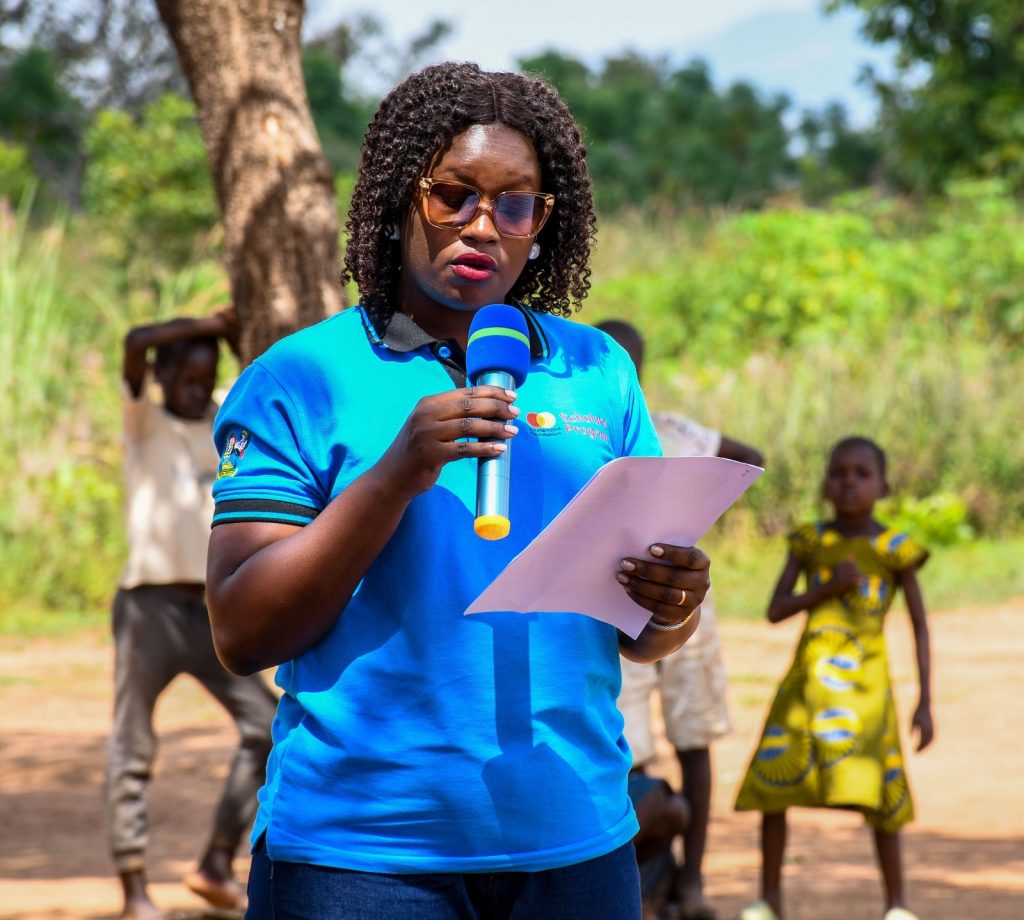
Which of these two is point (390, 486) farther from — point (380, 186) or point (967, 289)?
point (967, 289)

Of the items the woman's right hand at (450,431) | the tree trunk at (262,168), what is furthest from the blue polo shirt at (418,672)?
the tree trunk at (262,168)

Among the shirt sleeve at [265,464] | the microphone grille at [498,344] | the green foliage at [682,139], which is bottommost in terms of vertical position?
the shirt sleeve at [265,464]

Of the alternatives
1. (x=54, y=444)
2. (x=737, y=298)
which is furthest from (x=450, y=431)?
(x=737, y=298)

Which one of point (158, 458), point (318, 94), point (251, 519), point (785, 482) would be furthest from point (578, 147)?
point (318, 94)

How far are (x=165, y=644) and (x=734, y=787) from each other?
2991 millimetres

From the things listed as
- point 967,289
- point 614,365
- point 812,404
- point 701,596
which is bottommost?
point 701,596

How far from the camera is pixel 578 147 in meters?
2.17

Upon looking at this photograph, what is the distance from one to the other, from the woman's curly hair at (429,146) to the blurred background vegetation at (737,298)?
8.78 m

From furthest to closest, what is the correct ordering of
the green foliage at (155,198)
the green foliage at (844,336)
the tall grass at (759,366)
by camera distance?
the green foliage at (155,198) < the green foliage at (844,336) < the tall grass at (759,366)

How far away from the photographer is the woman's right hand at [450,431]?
1694mm

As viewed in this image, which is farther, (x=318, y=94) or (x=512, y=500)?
(x=318, y=94)

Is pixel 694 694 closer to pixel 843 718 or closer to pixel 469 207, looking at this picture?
pixel 843 718

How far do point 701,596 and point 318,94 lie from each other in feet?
83.9

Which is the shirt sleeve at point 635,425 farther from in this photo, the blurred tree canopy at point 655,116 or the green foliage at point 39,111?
the green foliage at point 39,111
